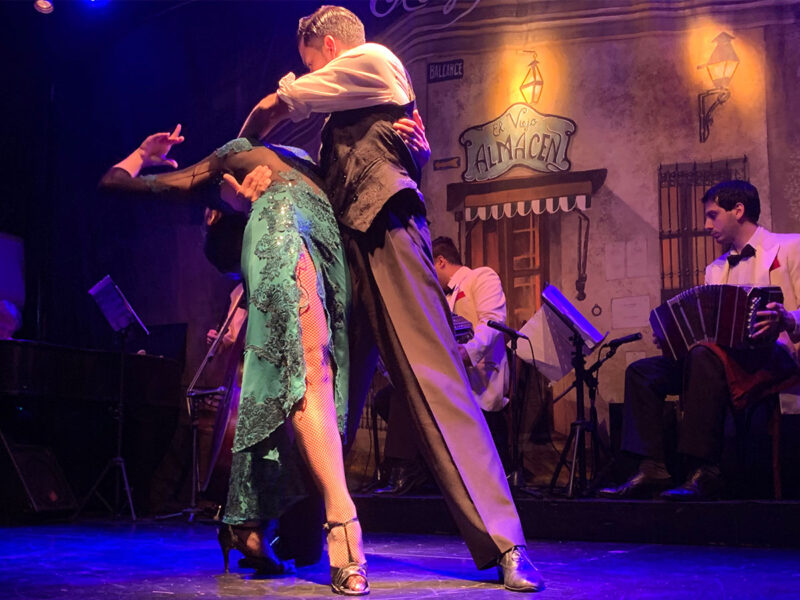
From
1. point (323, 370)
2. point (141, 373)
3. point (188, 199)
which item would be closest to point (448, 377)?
point (323, 370)

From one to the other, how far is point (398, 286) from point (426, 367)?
0.24 meters

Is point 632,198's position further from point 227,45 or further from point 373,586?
point 373,586

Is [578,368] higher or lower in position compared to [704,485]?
higher

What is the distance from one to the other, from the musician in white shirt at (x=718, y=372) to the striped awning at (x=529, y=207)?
36.8 inches

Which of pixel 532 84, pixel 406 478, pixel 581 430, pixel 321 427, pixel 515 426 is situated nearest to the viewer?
pixel 321 427

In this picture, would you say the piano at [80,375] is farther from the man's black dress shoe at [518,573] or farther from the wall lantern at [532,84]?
the man's black dress shoe at [518,573]

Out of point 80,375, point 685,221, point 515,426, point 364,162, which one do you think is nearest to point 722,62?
point 685,221

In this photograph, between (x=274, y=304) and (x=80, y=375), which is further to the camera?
(x=80, y=375)

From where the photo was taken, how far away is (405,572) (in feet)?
8.34

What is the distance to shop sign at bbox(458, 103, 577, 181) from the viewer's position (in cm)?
599

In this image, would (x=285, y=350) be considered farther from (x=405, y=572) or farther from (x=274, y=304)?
(x=405, y=572)

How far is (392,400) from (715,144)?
2726mm

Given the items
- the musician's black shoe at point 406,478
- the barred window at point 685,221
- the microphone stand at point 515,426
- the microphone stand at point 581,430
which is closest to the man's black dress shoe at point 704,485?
the microphone stand at point 581,430

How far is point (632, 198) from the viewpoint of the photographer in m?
5.75
